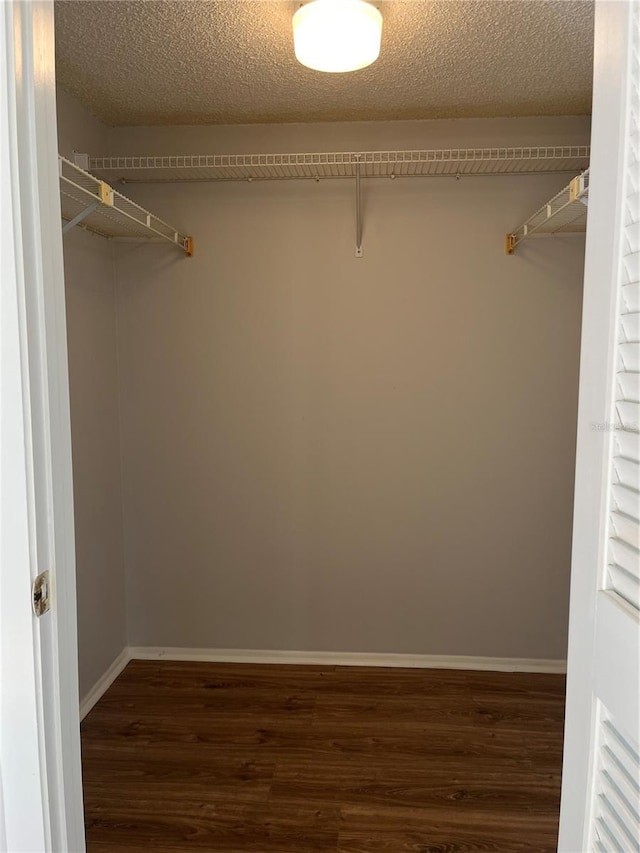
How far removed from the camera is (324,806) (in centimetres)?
195

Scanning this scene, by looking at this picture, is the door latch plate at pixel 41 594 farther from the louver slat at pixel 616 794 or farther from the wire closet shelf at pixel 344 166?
the wire closet shelf at pixel 344 166

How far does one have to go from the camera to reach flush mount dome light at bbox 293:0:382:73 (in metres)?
1.63

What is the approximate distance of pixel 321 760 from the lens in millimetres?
2162

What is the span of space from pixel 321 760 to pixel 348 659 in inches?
27.5

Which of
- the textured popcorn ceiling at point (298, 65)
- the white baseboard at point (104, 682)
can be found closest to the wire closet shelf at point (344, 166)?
the textured popcorn ceiling at point (298, 65)

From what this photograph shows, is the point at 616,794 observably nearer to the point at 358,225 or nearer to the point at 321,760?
the point at 321,760

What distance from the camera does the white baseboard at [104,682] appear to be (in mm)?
2469

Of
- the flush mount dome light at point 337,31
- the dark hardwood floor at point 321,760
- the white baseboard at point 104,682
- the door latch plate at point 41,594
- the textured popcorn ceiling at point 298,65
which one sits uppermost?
the textured popcorn ceiling at point 298,65

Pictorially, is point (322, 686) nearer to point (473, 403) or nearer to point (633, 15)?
point (473, 403)

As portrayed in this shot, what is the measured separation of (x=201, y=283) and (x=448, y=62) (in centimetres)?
130

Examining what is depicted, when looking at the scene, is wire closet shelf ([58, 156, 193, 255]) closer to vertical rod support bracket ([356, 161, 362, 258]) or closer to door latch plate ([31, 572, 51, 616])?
vertical rod support bracket ([356, 161, 362, 258])

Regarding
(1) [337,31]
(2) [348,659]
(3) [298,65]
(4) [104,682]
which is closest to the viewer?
(1) [337,31]

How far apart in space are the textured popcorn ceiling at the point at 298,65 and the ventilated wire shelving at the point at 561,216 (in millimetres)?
438

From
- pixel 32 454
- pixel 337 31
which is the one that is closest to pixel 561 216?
pixel 337 31
